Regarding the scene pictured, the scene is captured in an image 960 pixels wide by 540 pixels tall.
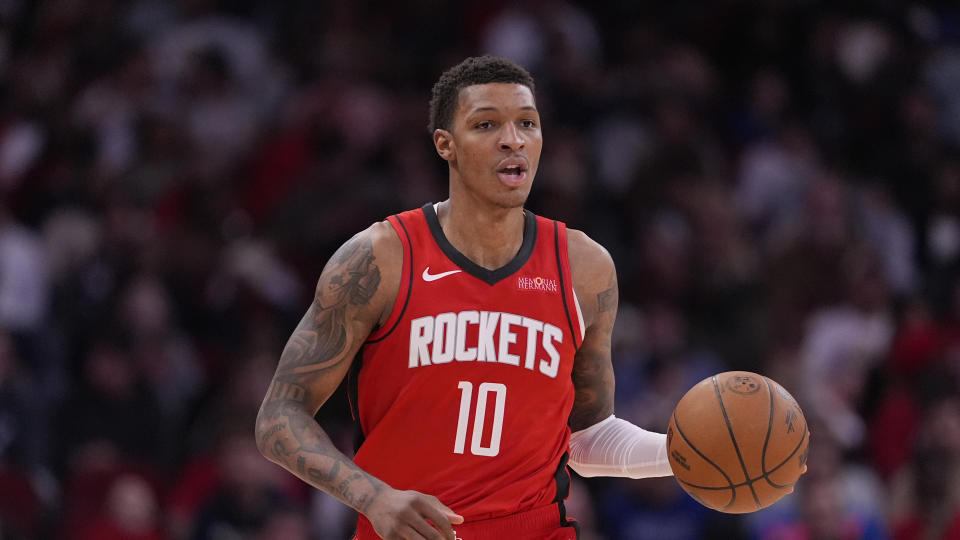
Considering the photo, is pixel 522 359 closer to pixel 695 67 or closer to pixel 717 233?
pixel 717 233

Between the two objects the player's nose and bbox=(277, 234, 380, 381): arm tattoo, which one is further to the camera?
the player's nose

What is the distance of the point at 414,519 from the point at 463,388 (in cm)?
64

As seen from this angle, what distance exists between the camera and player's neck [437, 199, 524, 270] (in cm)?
461

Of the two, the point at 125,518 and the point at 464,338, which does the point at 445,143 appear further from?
the point at 125,518

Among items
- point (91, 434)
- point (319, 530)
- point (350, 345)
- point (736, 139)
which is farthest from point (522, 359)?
point (736, 139)

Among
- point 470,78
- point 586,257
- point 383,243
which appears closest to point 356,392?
point 383,243

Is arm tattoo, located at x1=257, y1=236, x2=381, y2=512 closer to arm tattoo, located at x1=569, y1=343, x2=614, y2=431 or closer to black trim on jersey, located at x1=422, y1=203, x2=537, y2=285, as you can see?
black trim on jersey, located at x1=422, y1=203, x2=537, y2=285

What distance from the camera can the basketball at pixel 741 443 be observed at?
431cm

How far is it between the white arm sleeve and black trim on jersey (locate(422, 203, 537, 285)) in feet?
2.30

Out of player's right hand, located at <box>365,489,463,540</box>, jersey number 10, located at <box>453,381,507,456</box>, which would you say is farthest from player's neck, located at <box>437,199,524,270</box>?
player's right hand, located at <box>365,489,463,540</box>

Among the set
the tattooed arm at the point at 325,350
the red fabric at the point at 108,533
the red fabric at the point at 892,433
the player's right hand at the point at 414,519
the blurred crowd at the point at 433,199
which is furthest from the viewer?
the red fabric at the point at 892,433

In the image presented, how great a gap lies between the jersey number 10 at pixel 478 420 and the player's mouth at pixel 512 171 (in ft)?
2.19

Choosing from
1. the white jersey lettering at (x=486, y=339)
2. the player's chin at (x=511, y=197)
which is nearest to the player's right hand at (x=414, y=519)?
the white jersey lettering at (x=486, y=339)

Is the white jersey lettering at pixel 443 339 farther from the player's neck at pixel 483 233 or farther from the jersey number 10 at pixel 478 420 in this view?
the player's neck at pixel 483 233
